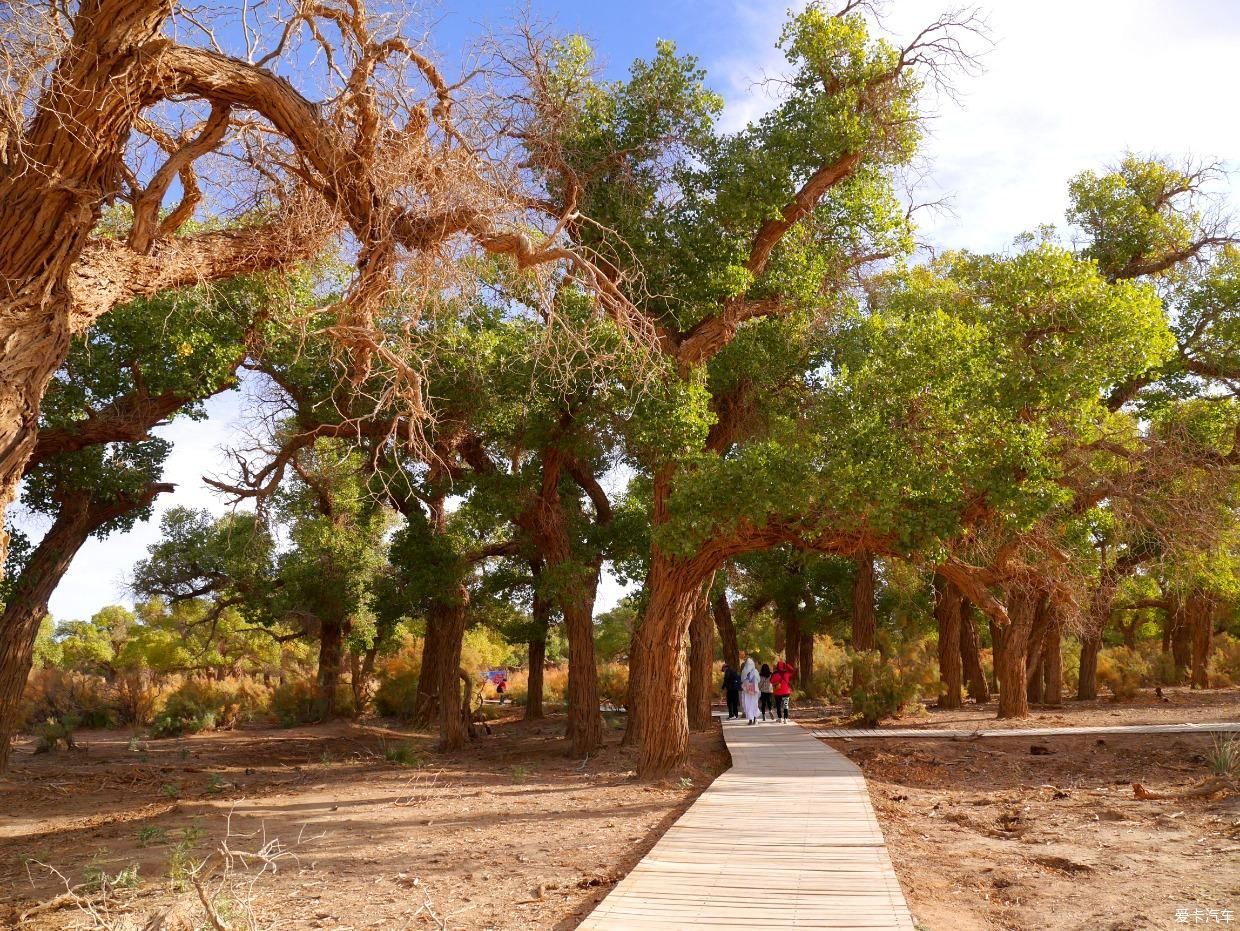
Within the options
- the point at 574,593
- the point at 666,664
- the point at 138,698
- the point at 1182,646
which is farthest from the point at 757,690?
the point at 1182,646

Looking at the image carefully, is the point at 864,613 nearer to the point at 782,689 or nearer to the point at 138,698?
the point at 782,689

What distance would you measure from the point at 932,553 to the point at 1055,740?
20.3 feet

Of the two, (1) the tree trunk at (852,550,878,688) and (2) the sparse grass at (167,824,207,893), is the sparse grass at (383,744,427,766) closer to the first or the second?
(2) the sparse grass at (167,824,207,893)

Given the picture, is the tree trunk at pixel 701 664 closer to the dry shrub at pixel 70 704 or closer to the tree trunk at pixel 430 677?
the tree trunk at pixel 430 677

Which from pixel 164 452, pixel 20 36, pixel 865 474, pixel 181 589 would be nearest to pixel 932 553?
pixel 865 474

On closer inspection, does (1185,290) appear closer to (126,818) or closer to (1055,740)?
(1055,740)

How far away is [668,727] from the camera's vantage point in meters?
12.4

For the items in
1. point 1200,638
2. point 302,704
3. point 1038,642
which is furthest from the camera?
point 1200,638

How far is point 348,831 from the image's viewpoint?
9133mm

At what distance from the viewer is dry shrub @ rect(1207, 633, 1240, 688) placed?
28.9 m

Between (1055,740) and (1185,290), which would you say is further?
(1185,290)

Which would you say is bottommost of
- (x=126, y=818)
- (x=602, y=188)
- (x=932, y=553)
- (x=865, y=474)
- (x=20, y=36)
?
(x=126, y=818)

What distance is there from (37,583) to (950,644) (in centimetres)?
1946

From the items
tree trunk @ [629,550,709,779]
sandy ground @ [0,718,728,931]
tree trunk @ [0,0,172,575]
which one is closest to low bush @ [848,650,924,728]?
sandy ground @ [0,718,728,931]
